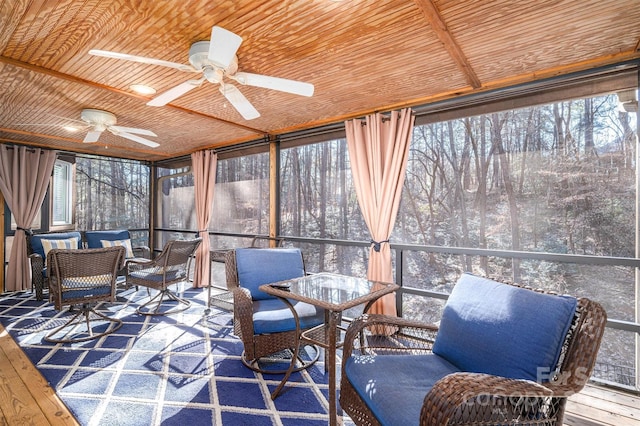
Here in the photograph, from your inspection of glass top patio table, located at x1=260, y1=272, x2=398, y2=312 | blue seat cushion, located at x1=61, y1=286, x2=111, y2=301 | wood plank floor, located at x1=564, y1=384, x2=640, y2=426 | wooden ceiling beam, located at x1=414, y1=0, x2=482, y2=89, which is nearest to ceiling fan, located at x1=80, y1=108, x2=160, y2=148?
blue seat cushion, located at x1=61, y1=286, x2=111, y2=301

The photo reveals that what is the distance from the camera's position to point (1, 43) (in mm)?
1883

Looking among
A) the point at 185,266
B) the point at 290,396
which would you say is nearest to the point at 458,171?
the point at 290,396

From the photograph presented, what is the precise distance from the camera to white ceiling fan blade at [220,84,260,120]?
212 cm

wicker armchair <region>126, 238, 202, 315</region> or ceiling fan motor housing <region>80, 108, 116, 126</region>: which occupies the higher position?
ceiling fan motor housing <region>80, 108, 116, 126</region>

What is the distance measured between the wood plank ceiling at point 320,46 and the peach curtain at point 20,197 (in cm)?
197

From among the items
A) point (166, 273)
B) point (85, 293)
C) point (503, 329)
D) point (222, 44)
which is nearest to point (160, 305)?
point (166, 273)

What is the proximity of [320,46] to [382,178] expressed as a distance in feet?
4.87

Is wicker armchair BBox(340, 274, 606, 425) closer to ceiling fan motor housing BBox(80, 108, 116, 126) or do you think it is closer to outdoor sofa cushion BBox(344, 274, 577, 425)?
outdoor sofa cushion BBox(344, 274, 577, 425)

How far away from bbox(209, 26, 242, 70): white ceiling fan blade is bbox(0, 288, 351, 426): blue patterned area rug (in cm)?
211

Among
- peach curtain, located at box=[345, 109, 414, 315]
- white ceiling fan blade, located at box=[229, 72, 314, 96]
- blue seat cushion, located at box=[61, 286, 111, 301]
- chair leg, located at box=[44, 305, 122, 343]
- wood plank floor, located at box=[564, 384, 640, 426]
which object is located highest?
white ceiling fan blade, located at box=[229, 72, 314, 96]

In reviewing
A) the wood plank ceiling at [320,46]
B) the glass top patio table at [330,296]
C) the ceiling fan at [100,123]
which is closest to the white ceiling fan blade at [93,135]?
the ceiling fan at [100,123]

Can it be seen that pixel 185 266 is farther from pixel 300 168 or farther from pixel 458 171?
pixel 458 171

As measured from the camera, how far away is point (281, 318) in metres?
2.28

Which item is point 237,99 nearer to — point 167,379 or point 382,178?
point 382,178
